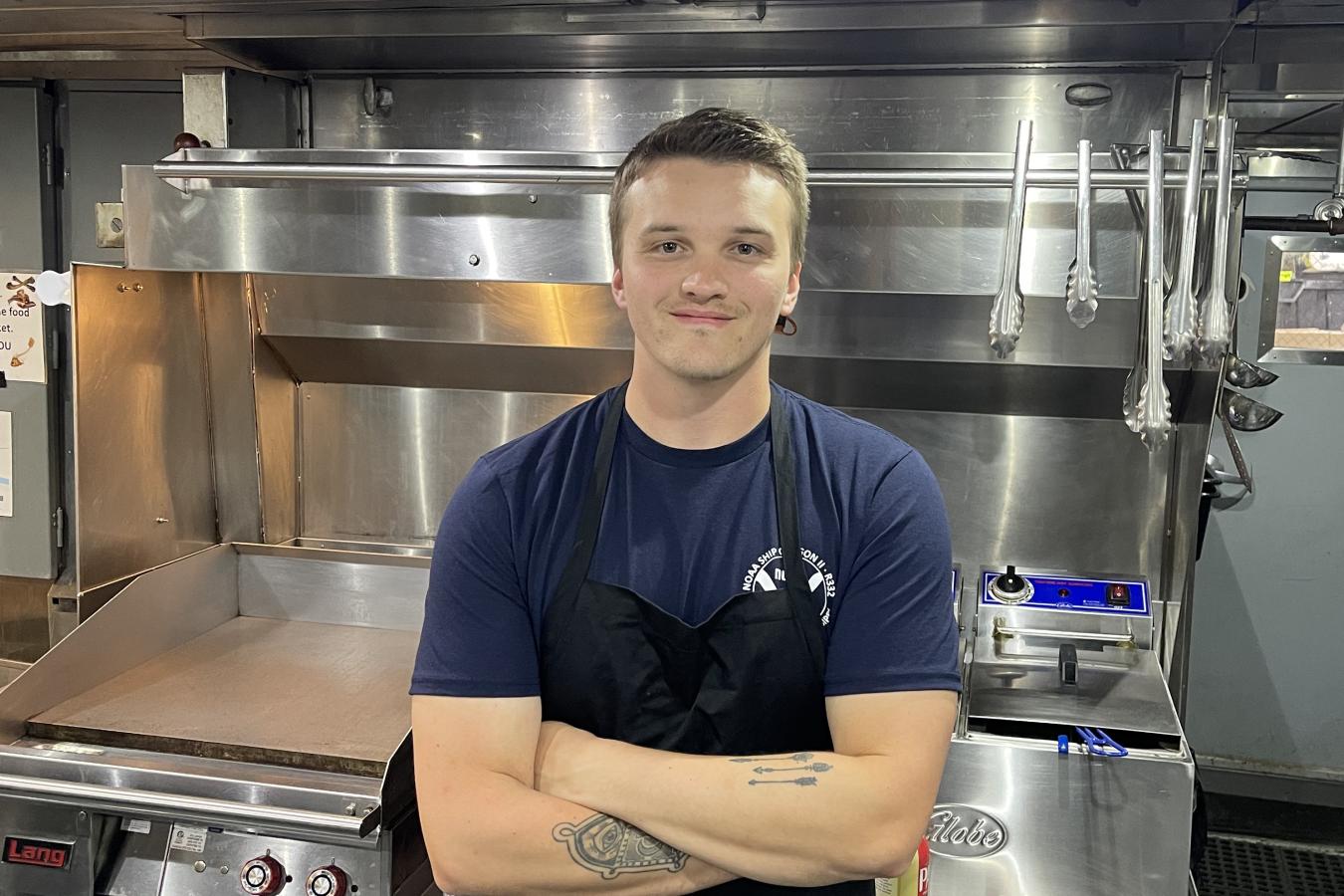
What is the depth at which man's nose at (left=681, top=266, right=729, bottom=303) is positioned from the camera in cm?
120

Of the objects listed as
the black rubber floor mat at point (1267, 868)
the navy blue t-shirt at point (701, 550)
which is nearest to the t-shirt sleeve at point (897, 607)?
the navy blue t-shirt at point (701, 550)

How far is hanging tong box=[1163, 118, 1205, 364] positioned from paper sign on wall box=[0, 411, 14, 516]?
2692 millimetres

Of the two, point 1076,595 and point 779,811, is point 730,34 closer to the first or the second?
point 1076,595

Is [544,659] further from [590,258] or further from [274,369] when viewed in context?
[274,369]

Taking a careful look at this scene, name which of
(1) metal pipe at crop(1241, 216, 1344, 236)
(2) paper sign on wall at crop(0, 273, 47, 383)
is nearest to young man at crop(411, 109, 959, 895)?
(1) metal pipe at crop(1241, 216, 1344, 236)

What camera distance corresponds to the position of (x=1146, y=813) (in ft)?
5.83

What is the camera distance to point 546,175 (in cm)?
193

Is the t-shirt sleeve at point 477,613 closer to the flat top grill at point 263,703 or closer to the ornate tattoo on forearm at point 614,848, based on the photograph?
the ornate tattoo on forearm at point 614,848

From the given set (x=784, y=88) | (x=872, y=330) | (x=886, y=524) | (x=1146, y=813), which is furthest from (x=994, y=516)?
(x=886, y=524)

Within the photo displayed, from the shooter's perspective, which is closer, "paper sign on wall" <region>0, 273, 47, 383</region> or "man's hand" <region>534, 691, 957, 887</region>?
"man's hand" <region>534, 691, 957, 887</region>

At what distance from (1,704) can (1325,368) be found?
11.5ft

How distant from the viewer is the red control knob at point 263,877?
1.77 metres

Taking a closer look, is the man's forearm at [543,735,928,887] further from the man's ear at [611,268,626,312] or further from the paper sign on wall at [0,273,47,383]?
the paper sign on wall at [0,273,47,383]

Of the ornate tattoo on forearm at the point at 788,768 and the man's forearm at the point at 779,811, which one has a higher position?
the ornate tattoo on forearm at the point at 788,768
